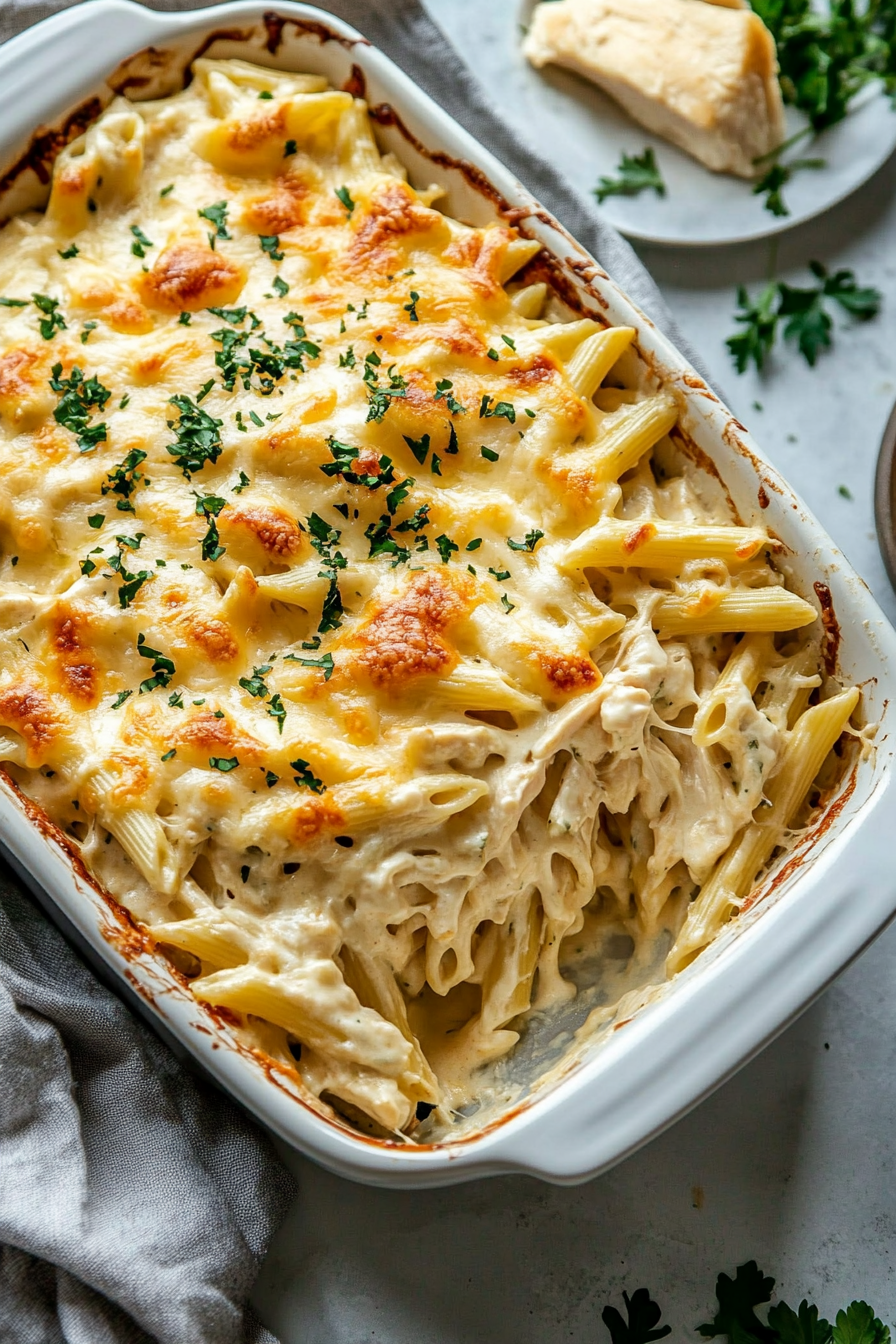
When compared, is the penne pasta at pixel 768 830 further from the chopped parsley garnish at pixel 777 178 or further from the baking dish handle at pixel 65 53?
the baking dish handle at pixel 65 53

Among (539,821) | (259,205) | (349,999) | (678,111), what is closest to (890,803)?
(539,821)

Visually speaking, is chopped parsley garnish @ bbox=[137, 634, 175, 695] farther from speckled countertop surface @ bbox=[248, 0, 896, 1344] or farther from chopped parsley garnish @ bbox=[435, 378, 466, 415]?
speckled countertop surface @ bbox=[248, 0, 896, 1344]

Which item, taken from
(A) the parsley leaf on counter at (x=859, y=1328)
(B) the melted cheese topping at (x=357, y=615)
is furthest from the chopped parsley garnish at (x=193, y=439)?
(A) the parsley leaf on counter at (x=859, y=1328)

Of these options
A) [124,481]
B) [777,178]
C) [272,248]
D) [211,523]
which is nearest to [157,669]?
[211,523]

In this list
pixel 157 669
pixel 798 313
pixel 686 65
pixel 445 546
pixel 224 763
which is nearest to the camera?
pixel 224 763

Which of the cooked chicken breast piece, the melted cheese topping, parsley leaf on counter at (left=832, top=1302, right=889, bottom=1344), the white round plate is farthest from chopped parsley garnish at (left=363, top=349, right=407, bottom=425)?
parsley leaf on counter at (left=832, top=1302, right=889, bottom=1344)

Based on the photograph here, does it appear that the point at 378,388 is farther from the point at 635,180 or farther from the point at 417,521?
the point at 635,180
